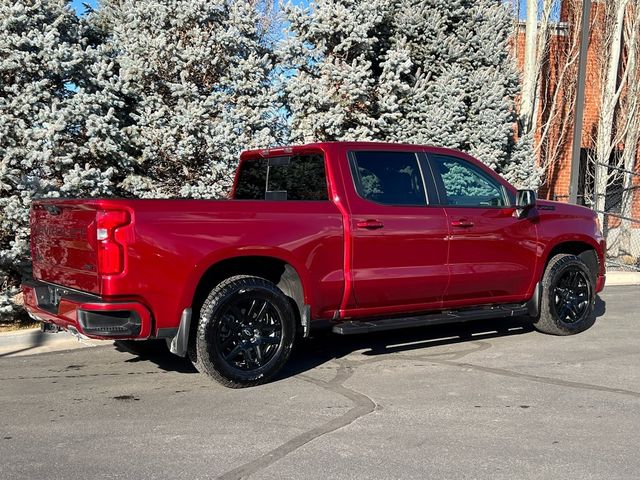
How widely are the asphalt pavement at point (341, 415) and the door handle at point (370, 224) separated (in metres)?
1.28

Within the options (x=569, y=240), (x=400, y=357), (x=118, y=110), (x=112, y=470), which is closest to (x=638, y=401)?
(x=400, y=357)

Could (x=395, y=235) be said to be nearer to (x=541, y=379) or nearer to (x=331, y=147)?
(x=331, y=147)

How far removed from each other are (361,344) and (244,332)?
209 centimetres

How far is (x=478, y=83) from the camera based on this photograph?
1236 cm

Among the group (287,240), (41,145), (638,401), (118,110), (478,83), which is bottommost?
(638,401)

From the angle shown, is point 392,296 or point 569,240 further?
point 569,240

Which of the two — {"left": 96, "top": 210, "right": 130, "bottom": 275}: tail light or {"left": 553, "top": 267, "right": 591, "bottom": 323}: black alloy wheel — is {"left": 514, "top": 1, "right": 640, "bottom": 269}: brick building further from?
{"left": 96, "top": 210, "right": 130, "bottom": 275}: tail light

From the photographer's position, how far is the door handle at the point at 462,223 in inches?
265

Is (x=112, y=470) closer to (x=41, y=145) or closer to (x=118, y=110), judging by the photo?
(x=41, y=145)

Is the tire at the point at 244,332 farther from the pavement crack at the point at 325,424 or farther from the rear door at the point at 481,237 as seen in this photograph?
the rear door at the point at 481,237

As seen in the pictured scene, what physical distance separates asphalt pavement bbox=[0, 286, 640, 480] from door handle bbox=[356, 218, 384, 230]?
128 cm

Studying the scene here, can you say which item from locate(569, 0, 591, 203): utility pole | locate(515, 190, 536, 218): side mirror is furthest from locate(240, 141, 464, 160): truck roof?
locate(569, 0, 591, 203): utility pole

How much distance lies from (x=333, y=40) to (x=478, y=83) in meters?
2.74

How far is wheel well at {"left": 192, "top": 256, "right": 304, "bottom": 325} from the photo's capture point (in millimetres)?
5703
